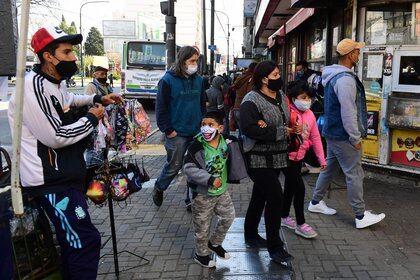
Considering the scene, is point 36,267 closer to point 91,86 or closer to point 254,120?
point 254,120

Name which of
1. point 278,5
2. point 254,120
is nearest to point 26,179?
point 254,120

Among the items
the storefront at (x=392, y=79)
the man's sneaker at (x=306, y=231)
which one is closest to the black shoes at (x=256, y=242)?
the man's sneaker at (x=306, y=231)

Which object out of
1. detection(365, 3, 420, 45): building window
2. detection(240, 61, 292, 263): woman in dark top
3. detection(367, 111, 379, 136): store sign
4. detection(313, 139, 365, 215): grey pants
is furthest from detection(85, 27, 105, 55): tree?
detection(240, 61, 292, 263): woman in dark top

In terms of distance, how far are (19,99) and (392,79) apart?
5.47 meters

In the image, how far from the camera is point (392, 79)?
643 centimetres

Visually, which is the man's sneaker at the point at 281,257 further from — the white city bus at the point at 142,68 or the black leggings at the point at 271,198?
the white city bus at the point at 142,68

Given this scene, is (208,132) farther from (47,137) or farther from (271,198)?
(47,137)

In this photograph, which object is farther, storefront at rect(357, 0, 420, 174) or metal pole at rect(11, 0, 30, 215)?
storefront at rect(357, 0, 420, 174)

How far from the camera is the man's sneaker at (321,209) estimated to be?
534 centimetres

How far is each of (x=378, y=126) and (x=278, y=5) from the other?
6493 millimetres

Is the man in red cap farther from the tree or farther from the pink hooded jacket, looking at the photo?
the tree

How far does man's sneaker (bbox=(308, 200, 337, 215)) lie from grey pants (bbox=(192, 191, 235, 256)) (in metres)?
1.74

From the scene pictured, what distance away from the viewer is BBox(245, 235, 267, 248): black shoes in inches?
173

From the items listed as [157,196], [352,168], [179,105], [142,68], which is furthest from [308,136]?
[142,68]
